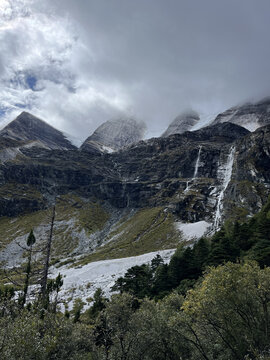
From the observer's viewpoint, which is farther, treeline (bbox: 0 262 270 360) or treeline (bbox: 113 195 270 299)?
treeline (bbox: 113 195 270 299)

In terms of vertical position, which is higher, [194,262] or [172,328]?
[194,262]

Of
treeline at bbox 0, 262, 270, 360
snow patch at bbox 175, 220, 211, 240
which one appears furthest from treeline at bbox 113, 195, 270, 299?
snow patch at bbox 175, 220, 211, 240

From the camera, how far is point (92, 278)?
90250 millimetres

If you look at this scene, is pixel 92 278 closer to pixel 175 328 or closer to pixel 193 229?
pixel 193 229

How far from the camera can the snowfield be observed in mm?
72312

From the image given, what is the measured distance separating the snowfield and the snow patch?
3101 cm

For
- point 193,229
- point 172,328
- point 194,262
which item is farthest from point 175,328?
point 193,229

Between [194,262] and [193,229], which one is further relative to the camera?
[193,229]

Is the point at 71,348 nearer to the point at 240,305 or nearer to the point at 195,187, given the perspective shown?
the point at 240,305

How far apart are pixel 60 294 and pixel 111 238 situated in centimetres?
8719

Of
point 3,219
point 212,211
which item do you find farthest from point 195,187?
point 3,219

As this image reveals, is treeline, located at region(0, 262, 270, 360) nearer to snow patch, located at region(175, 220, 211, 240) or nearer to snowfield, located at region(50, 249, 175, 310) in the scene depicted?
snowfield, located at region(50, 249, 175, 310)

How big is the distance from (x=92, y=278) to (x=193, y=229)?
68.6 m

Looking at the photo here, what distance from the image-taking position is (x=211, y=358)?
23328mm
